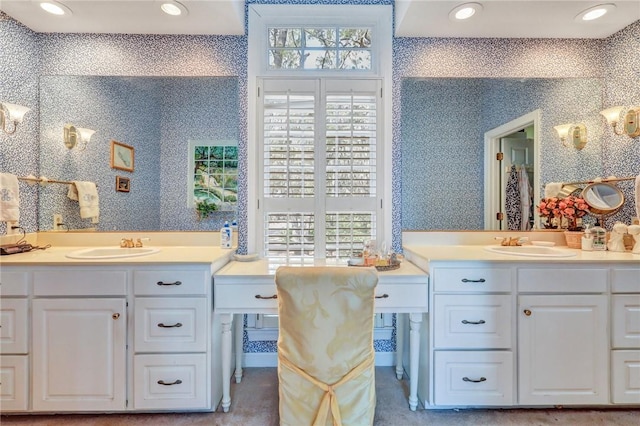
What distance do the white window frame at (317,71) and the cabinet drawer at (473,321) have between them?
0.65m

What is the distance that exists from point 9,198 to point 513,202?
10.5ft

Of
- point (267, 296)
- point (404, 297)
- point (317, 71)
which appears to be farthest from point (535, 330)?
point (317, 71)

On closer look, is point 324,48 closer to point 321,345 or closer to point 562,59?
point 562,59

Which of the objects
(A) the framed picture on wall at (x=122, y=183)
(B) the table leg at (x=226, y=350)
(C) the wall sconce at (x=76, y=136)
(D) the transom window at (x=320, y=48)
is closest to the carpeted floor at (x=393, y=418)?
(B) the table leg at (x=226, y=350)

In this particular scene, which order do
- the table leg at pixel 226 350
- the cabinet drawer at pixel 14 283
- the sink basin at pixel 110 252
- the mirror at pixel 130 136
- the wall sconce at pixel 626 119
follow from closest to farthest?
the cabinet drawer at pixel 14 283, the table leg at pixel 226 350, the sink basin at pixel 110 252, the wall sconce at pixel 626 119, the mirror at pixel 130 136

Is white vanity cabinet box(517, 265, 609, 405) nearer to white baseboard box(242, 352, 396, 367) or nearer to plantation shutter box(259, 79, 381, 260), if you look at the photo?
white baseboard box(242, 352, 396, 367)

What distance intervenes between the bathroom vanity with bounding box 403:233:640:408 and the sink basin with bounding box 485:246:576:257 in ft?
0.35

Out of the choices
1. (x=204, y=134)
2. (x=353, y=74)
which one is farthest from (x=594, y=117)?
(x=204, y=134)

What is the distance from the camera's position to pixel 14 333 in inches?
64.7

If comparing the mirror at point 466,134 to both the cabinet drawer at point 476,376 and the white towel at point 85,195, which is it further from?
the white towel at point 85,195

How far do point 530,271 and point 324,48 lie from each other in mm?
1934

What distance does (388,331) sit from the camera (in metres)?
2.31

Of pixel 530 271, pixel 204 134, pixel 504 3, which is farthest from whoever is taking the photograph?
pixel 204 134

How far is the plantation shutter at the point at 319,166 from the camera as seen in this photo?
2254 mm
